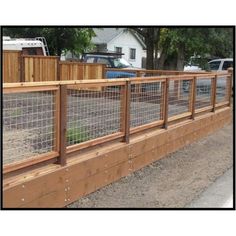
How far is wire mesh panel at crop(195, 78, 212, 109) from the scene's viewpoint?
9969 millimetres

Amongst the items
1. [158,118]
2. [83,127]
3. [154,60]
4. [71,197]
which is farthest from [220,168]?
[154,60]

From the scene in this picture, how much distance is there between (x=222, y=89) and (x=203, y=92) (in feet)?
5.37

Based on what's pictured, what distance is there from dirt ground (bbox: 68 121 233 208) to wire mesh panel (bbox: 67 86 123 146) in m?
0.75

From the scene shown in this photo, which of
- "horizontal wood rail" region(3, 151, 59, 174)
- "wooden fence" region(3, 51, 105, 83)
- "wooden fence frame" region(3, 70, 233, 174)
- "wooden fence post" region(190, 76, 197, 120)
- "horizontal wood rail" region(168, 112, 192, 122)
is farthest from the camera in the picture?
"wooden fence" region(3, 51, 105, 83)

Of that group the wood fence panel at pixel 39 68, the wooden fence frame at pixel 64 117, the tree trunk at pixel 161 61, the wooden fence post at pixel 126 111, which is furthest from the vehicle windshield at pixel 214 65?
the wooden fence post at pixel 126 111

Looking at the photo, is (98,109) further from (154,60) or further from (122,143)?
(154,60)

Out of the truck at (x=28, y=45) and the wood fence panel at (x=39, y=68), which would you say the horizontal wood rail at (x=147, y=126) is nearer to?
the wood fence panel at (x=39, y=68)

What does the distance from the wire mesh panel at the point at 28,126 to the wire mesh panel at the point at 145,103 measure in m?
1.66

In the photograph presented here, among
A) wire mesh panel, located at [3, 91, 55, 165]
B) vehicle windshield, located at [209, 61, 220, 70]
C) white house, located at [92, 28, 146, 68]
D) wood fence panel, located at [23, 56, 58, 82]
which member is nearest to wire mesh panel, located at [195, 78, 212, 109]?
wire mesh panel, located at [3, 91, 55, 165]

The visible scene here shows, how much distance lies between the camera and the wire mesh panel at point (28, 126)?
5.10 meters

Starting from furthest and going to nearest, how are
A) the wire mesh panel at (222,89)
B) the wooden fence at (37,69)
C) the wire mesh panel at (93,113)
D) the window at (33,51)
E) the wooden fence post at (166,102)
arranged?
the window at (33,51) < the wooden fence at (37,69) < the wire mesh panel at (222,89) < the wooden fence post at (166,102) < the wire mesh panel at (93,113)

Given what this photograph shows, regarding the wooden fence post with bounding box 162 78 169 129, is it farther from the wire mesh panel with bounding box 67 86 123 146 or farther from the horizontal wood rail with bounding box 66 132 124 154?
the horizontal wood rail with bounding box 66 132 124 154

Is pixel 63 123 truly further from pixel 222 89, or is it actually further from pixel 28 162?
pixel 222 89

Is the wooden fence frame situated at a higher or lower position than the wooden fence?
lower
